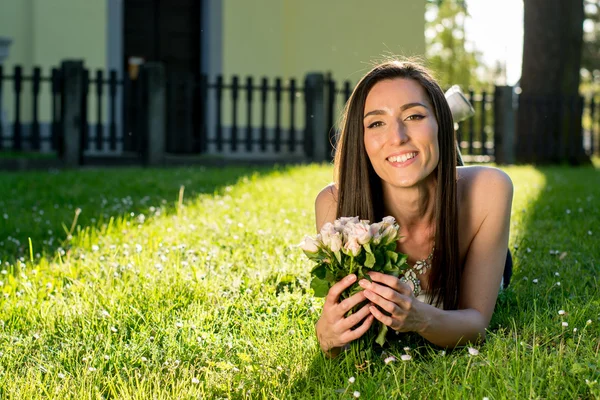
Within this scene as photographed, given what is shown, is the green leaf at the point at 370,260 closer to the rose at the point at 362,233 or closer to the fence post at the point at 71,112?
the rose at the point at 362,233

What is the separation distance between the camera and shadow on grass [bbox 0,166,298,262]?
6.34 meters

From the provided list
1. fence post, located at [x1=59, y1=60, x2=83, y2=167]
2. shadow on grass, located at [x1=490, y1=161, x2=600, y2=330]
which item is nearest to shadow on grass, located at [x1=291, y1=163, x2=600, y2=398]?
shadow on grass, located at [x1=490, y1=161, x2=600, y2=330]

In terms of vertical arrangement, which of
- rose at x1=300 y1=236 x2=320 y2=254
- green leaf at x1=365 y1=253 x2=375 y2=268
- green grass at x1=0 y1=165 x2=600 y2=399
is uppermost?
rose at x1=300 y1=236 x2=320 y2=254

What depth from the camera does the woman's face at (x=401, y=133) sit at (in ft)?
11.0

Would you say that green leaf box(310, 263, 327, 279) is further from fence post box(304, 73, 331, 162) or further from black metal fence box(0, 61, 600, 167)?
fence post box(304, 73, 331, 162)

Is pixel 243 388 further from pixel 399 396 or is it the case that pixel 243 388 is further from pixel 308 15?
pixel 308 15

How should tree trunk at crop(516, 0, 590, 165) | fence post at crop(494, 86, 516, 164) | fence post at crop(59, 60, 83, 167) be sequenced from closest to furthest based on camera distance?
fence post at crop(59, 60, 83, 167), fence post at crop(494, 86, 516, 164), tree trunk at crop(516, 0, 590, 165)

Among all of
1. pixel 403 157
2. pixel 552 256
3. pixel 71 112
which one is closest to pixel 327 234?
pixel 403 157

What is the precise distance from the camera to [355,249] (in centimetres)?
290

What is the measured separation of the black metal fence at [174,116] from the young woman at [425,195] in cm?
855

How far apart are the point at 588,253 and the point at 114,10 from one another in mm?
12111

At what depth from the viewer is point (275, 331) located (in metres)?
3.72

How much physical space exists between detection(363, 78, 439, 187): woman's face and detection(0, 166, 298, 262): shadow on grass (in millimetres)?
3035

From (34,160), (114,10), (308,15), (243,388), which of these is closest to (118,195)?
(34,160)
